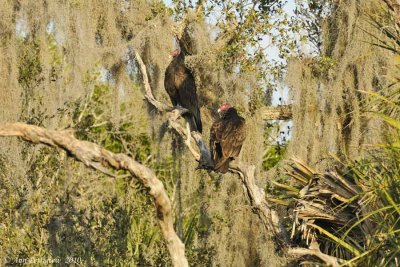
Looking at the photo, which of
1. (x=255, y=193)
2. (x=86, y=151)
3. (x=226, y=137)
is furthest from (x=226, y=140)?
(x=86, y=151)

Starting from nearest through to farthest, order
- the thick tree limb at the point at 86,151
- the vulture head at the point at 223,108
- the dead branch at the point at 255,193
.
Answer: the thick tree limb at the point at 86,151, the dead branch at the point at 255,193, the vulture head at the point at 223,108

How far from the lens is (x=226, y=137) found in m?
6.98

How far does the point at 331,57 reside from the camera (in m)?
8.30

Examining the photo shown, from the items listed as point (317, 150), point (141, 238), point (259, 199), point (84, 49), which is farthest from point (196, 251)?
point (259, 199)

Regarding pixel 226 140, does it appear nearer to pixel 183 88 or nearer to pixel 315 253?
pixel 183 88

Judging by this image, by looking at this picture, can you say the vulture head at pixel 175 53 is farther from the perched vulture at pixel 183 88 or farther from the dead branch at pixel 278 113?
the dead branch at pixel 278 113

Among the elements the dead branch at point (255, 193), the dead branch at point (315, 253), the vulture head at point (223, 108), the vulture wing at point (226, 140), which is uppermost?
the vulture head at point (223, 108)

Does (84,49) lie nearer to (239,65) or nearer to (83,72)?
(83,72)

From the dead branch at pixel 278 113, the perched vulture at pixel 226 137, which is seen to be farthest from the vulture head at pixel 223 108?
the dead branch at pixel 278 113

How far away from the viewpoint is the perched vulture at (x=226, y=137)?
6727 mm

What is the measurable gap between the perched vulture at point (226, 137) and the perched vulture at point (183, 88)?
0.22 metres

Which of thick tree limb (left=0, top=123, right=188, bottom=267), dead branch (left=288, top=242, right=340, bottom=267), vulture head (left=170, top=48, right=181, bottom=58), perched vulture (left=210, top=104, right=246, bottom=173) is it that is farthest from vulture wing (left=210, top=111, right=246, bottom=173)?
thick tree limb (left=0, top=123, right=188, bottom=267)

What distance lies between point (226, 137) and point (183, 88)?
845 mm

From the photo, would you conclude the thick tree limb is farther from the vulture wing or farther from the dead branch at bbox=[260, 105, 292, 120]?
the dead branch at bbox=[260, 105, 292, 120]
